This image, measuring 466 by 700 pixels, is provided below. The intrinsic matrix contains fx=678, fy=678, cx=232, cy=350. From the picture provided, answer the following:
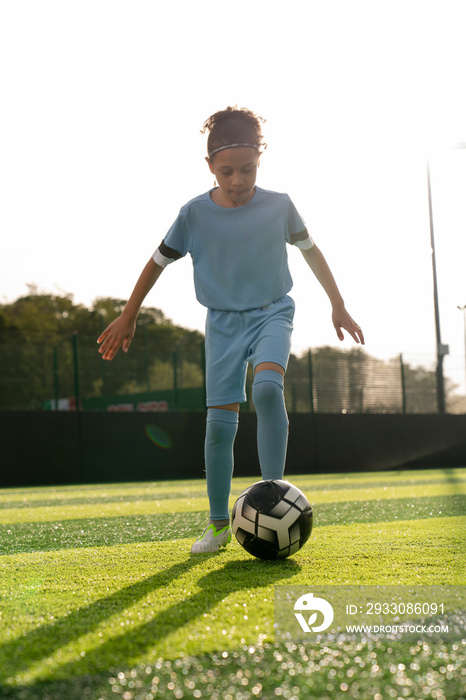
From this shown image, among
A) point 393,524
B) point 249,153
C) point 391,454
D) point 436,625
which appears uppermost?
point 249,153

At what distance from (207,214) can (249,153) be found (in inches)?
15.1

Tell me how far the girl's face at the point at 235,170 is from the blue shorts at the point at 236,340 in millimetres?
543

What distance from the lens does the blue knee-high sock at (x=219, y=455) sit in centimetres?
317

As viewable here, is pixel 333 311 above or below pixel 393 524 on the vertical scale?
above

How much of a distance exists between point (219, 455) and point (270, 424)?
0.40 m

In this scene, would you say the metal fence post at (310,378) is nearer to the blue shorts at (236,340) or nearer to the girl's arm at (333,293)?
the girl's arm at (333,293)

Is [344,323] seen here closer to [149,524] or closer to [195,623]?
[195,623]

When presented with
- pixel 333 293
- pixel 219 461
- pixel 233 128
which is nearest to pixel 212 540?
pixel 219 461

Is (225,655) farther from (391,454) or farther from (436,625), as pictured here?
(391,454)

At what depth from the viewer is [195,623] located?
5.38 ft

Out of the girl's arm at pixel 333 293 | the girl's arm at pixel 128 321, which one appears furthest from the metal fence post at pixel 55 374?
the girl's arm at pixel 333 293

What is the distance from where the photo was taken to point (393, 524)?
4.16m

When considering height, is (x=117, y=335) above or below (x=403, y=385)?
above

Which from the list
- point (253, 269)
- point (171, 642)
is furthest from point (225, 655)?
point (253, 269)
